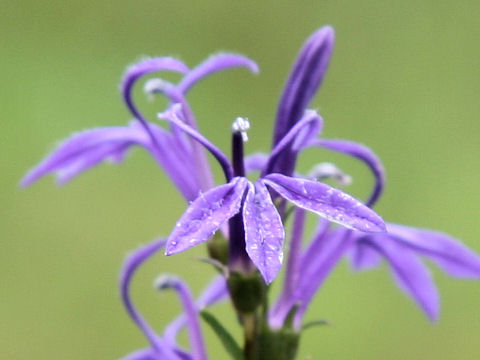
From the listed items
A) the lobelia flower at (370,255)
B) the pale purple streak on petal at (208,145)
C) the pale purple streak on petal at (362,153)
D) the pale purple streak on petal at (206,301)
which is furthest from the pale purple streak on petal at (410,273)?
the pale purple streak on petal at (208,145)

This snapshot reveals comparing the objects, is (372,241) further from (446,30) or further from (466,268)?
(446,30)

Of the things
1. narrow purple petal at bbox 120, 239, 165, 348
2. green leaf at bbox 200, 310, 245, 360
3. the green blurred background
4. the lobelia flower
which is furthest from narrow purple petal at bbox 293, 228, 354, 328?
the green blurred background

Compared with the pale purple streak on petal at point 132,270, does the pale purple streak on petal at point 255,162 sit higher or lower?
higher

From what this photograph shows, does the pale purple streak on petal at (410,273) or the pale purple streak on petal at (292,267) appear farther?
the pale purple streak on petal at (410,273)

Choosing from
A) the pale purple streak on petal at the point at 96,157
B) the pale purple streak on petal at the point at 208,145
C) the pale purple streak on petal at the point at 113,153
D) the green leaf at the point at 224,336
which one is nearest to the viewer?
the pale purple streak on petal at the point at 208,145

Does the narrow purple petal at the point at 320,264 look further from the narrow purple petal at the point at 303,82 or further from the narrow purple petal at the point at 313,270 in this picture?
the narrow purple petal at the point at 303,82

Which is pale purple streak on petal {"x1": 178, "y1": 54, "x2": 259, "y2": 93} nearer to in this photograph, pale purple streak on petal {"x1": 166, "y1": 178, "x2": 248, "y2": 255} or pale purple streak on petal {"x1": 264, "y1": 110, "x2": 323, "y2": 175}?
pale purple streak on petal {"x1": 264, "y1": 110, "x2": 323, "y2": 175}
